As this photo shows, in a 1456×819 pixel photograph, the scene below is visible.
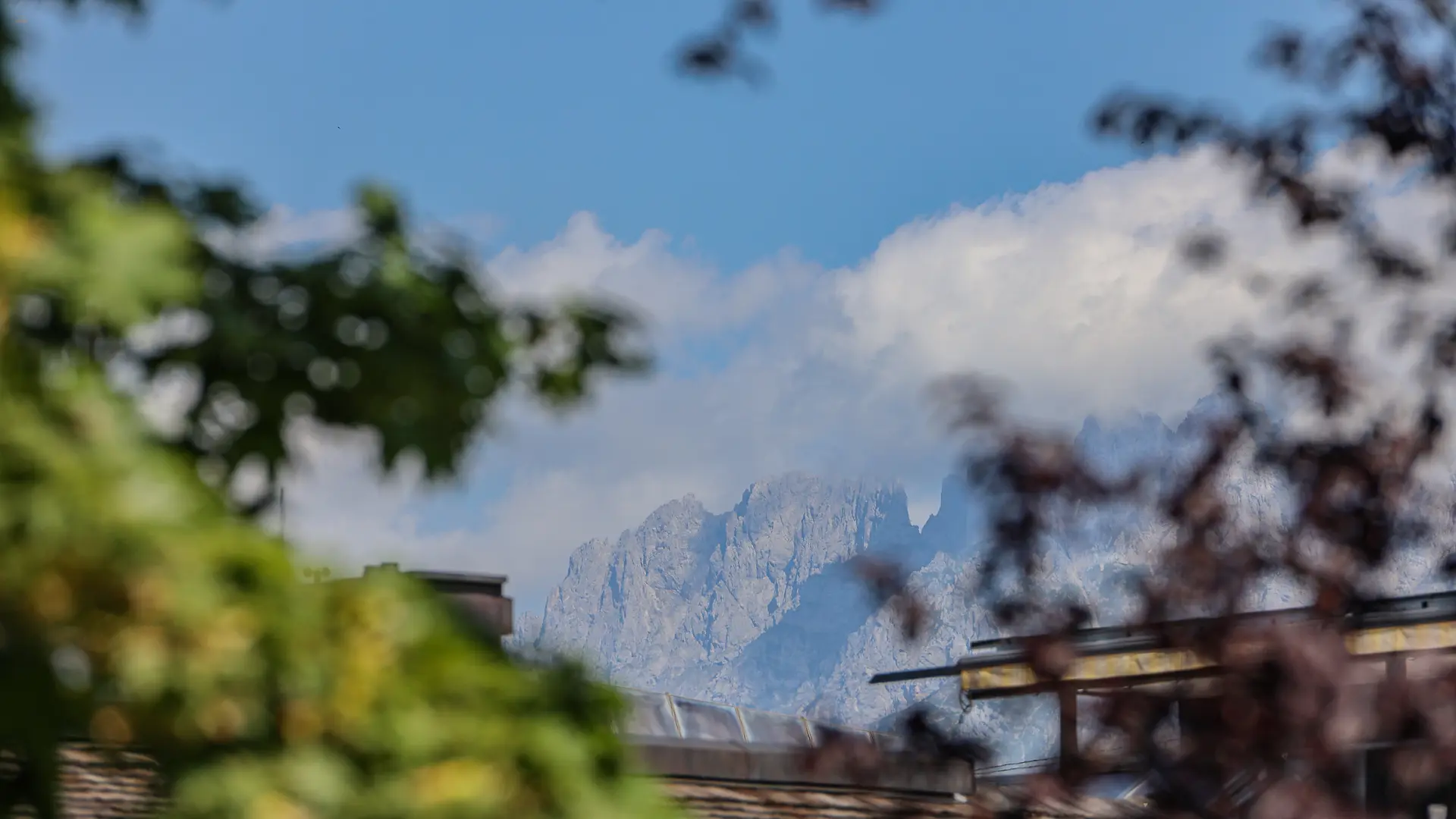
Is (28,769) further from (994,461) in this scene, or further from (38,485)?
(994,461)

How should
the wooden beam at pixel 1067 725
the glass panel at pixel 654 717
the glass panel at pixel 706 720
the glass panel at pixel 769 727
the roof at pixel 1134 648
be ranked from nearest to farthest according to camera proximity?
the wooden beam at pixel 1067 725 → the roof at pixel 1134 648 → the glass panel at pixel 654 717 → the glass panel at pixel 769 727 → the glass panel at pixel 706 720

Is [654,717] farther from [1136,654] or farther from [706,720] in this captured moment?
[1136,654]

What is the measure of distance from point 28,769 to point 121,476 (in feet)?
4.42

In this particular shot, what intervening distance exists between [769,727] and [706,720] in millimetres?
504

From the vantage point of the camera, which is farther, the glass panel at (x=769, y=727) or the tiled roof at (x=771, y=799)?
the glass panel at (x=769, y=727)

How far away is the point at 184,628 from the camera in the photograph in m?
3.00

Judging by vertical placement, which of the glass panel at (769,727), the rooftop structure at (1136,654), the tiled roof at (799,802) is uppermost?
the rooftop structure at (1136,654)

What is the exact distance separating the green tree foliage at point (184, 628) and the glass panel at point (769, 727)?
953cm

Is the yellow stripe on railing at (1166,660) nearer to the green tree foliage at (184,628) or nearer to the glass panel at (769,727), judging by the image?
the glass panel at (769,727)

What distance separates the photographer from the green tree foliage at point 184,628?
2.97 m

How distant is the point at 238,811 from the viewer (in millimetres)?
3072


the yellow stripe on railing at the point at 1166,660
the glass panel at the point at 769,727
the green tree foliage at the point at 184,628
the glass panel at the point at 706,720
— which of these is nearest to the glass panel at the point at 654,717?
the glass panel at the point at 706,720

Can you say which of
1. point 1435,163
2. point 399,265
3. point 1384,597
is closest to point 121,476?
point 399,265

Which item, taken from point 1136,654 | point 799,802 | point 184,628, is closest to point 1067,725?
point 1136,654
